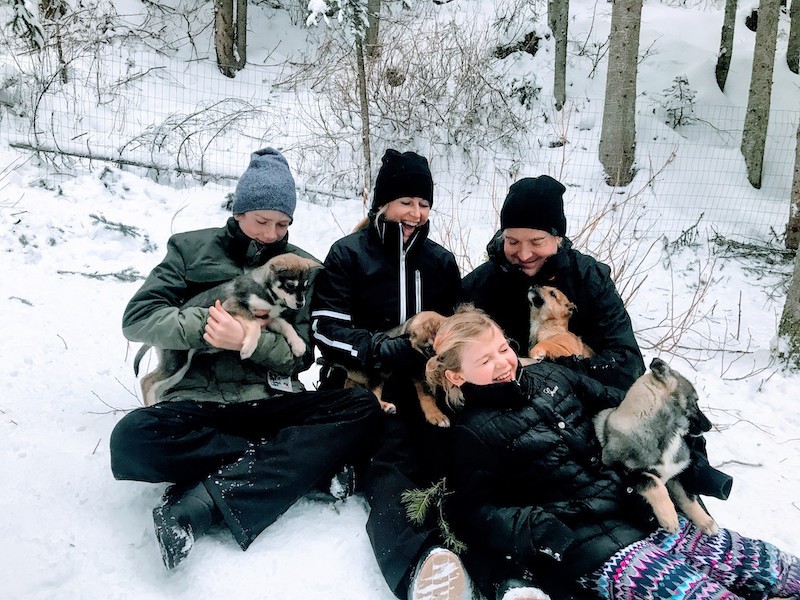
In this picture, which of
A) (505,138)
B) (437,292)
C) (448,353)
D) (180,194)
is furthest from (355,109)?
(448,353)

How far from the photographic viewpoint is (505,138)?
33.2 feet

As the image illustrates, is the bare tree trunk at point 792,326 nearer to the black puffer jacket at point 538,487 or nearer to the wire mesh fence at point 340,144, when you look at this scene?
the wire mesh fence at point 340,144

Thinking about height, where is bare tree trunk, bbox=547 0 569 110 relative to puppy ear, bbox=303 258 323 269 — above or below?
above

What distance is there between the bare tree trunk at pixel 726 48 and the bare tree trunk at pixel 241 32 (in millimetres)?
11028

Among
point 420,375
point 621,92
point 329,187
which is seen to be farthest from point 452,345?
point 621,92

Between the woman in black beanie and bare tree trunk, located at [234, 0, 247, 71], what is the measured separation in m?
10.5

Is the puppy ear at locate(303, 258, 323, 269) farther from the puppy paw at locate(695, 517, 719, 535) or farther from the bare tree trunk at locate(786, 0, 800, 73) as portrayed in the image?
the bare tree trunk at locate(786, 0, 800, 73)

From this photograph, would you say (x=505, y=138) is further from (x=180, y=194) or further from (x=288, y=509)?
(x=288, y=509)

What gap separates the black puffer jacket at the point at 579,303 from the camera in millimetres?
3158

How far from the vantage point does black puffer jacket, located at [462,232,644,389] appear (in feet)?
10.4

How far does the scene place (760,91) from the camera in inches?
382

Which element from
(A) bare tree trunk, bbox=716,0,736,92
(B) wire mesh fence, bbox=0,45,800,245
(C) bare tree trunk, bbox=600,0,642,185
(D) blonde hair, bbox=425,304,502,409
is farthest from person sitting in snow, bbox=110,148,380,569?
(A) bare tree trunk, bbox=716,0,736,92

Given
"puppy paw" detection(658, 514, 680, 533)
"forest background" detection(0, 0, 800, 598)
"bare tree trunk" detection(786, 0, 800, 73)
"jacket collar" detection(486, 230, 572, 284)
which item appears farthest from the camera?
"bare tree trunk" detection(786, 0, 800, 73)

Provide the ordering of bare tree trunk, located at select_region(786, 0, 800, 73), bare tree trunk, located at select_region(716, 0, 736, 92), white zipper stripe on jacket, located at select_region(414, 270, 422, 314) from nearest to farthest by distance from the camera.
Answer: white zipper stripe on jacket, located at select_region(414, 270, 422, 314), bare tree trunk, located at select_region(716, 0, 736, 92), bare tree trunk, located at select_region(786, 0, 800, 73)
